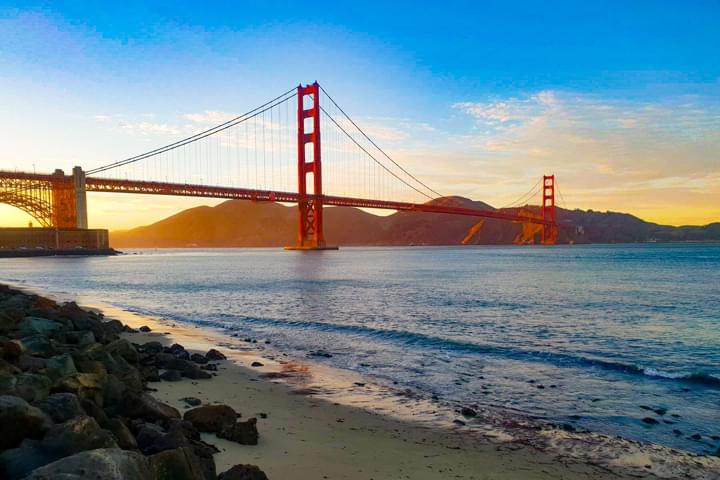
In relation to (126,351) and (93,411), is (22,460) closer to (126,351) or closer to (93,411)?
(93,411)

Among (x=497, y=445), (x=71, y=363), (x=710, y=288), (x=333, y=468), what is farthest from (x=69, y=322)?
(x=710, y=288)

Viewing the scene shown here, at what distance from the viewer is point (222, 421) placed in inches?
185

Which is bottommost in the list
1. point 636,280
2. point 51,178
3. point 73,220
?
point 636,280

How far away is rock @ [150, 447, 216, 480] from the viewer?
2.67 m

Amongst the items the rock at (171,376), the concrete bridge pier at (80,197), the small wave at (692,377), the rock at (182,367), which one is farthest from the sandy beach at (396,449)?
the concrete bridge pier at (80,197)

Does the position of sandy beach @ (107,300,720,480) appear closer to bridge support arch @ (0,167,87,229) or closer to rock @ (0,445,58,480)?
rock @ (0,445,58,480)

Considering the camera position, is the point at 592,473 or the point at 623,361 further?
the point at 623,361

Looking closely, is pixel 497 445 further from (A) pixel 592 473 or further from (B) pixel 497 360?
(B) pixel 497 360

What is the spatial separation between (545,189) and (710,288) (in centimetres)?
9332

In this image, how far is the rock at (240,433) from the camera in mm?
4504

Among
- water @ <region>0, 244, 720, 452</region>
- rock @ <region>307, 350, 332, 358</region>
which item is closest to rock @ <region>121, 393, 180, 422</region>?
water @ <region>0, 244, 720, 452</region>

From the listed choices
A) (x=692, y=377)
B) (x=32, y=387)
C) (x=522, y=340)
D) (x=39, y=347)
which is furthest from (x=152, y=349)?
(x=692, y=377)

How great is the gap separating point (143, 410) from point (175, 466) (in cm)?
183

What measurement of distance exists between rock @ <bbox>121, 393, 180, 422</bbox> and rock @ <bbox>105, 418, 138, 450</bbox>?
0.71 m
